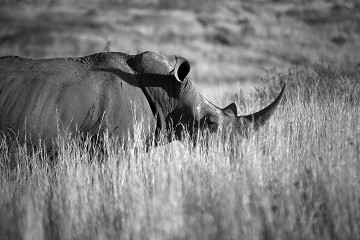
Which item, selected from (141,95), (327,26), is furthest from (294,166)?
(327,26)

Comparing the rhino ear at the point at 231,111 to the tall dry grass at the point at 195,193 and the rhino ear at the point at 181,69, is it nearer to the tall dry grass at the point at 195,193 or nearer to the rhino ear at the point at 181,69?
the tall dry grass at the point at 195,193

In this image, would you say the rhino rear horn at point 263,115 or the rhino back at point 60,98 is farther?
the rhino rear horn at point 263,115

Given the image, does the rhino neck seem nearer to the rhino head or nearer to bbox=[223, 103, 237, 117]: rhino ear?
the rhino head

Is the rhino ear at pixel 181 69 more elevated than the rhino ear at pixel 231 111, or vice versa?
the rhino ear at pixel 181 69

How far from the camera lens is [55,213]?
5.03 metres

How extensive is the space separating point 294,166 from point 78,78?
247 cm

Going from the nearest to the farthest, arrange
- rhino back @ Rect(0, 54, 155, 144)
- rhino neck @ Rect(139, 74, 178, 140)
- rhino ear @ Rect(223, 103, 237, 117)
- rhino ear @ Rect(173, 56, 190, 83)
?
rhino back @ Rect(0, 54, 155, 144) → rhino ear @ Rect(173, 56, 190, 83) → rhino neck @ Rect(139, 74, 178, 140) → rhino ear @ Rect(223, 103, 237, 117)

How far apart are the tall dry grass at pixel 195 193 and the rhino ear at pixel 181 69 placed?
77 cm

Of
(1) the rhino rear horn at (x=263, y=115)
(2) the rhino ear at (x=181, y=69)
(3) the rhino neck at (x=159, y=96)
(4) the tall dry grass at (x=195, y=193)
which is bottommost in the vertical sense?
(4) the tall dry grass at (x=195, y=193)

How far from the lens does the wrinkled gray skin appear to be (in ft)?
21.4

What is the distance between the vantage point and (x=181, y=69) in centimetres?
702

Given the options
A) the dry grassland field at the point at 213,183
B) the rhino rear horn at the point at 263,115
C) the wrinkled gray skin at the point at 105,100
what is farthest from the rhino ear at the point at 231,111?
the dry grassland field at the point at 213,183

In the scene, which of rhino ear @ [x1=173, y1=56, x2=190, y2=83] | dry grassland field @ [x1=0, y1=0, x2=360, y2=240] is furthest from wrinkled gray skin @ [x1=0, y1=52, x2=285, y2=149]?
dry grassland field @ [x1=0, y1=0, x2=360, y2=240]

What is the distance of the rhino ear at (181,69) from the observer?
22.5ft
